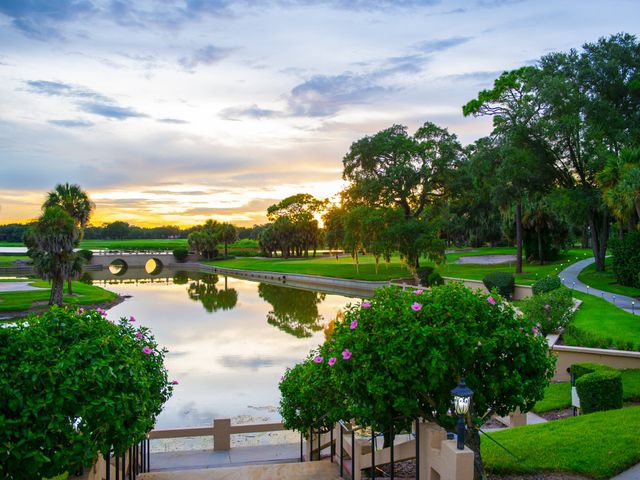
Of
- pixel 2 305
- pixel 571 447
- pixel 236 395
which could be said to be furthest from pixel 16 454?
pixel 2 305

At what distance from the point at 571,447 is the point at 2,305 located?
32.8 m

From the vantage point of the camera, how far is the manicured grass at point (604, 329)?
1620 centimetres

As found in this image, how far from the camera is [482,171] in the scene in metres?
39.9

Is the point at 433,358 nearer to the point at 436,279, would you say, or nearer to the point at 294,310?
the point at 436,279

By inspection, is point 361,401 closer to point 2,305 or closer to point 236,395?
point 236,395

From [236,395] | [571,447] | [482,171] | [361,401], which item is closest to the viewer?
[361,401]

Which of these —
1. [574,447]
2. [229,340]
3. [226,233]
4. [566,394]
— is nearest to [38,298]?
[229,340]

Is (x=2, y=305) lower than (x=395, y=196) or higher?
lower

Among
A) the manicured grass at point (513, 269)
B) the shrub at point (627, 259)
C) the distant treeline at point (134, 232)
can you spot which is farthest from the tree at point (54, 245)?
Answer: the distant treeline at point (134, 232)

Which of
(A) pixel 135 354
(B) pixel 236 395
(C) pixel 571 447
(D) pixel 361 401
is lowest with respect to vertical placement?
(B) pixel 236 395

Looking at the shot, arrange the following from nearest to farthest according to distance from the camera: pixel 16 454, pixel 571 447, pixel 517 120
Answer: pixel 16 454
pixel 571 447
pixel 517 120

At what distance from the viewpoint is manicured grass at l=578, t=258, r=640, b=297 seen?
28970 millimetres

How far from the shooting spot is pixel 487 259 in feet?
189

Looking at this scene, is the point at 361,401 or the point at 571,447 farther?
the point at 571,447
